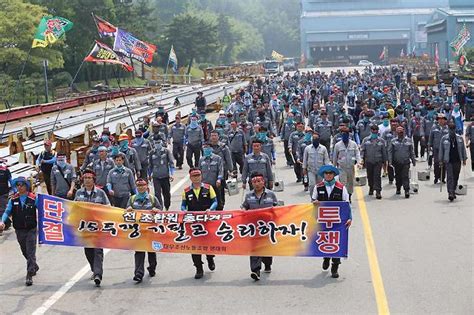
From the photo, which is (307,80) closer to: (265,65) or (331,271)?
(265,65)

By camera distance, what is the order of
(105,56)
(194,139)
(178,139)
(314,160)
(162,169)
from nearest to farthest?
(162,169), (314,160), (194,139), (178,139), (105,56)

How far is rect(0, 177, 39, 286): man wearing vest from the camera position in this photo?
11805 mm

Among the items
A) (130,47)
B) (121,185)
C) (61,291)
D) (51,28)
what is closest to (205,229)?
(61,291)

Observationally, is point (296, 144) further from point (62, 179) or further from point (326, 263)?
point (326, 263)

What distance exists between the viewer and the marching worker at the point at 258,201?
1145 centimetres

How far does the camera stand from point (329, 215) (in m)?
11.5

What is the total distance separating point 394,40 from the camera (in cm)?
16125

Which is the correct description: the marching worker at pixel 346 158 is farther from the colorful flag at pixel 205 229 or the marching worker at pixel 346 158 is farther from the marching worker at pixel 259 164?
the colorful flag at pixel 205 229

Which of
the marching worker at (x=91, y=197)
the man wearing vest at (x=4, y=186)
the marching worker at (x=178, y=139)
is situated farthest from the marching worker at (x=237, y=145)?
the marching worker at (x=91, y=197)

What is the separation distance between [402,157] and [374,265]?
→ 6527 millimetres

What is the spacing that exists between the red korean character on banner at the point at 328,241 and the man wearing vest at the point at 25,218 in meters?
4.09

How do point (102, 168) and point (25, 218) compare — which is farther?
point (102, 168)

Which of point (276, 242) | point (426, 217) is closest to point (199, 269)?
point (276, 242)

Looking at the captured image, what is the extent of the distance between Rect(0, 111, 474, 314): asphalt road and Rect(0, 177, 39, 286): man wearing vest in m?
0.43
